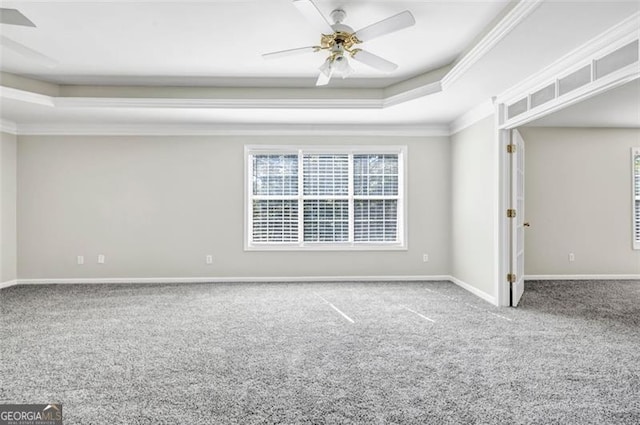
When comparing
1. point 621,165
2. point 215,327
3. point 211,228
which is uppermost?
point 621,165

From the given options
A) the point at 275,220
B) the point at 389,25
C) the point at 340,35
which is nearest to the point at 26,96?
the point at 275,220

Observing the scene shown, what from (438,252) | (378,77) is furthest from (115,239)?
(438,252)

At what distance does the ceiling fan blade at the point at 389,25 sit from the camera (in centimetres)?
266

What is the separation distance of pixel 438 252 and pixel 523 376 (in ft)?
11.7

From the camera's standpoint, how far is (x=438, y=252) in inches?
237

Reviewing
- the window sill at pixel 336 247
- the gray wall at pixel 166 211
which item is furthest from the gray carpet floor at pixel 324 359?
the window sill at pixel 336 247

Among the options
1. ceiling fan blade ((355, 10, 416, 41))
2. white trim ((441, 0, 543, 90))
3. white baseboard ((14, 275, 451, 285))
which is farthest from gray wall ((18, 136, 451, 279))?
ceiling fan blade ((355, 10, 416, 41))

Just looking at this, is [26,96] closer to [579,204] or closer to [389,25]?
[389,25]

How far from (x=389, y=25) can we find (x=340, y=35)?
1.57ft

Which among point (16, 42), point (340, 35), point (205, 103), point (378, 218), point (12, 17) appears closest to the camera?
point (12, 17)

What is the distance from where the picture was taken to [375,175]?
6121 millimetres

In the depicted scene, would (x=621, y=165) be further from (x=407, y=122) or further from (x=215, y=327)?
(x=215, y=327)

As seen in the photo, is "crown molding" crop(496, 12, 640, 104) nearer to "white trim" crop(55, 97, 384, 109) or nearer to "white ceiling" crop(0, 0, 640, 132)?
"white ceiling" crop(0, 0, 640, 132)

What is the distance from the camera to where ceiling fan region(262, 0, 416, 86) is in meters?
2.66
